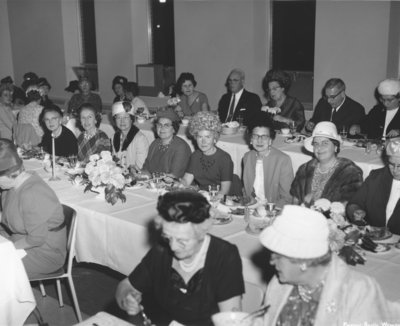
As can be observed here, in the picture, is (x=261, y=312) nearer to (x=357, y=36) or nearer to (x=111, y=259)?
(x=111, y=259)

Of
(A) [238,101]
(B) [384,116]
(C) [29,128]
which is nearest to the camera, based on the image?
(B) [384,116]

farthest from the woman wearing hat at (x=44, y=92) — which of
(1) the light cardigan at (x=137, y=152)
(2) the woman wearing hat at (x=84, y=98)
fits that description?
(1) the light cardigan at (x=137, y=152)

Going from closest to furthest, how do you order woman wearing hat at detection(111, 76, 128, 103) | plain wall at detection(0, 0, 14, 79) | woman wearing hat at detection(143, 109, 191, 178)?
woman wearing hat at detection(143, 109, 191, 178), woman wearing hat at detection(111, 76, 128, 103), plain wall at detection(0, 0, 14, 79)

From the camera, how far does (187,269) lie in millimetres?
2270

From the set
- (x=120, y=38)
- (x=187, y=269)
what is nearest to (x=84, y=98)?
(x=120, y=38)

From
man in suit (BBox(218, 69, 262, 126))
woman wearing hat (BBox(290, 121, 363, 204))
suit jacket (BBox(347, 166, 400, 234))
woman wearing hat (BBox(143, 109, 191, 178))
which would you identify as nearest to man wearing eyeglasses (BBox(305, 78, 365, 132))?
man in suit (BBox(218, 69, 262, 126))

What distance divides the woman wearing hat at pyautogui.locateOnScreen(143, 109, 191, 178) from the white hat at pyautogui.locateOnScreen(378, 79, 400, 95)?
220cm

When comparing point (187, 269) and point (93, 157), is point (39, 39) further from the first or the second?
point (187, 269)

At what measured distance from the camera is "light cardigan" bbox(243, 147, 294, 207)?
4.20 meters

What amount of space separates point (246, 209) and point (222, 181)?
1021 mm

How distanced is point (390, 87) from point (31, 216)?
3.96 meters

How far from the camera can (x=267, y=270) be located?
279 centimetres

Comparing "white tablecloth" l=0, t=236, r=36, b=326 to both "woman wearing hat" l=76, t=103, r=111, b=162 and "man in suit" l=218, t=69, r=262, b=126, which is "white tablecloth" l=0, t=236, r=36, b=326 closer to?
"woman wearing hat" l=76, t=103, r=111, b=162

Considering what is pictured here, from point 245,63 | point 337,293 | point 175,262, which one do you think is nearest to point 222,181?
point 175,262
